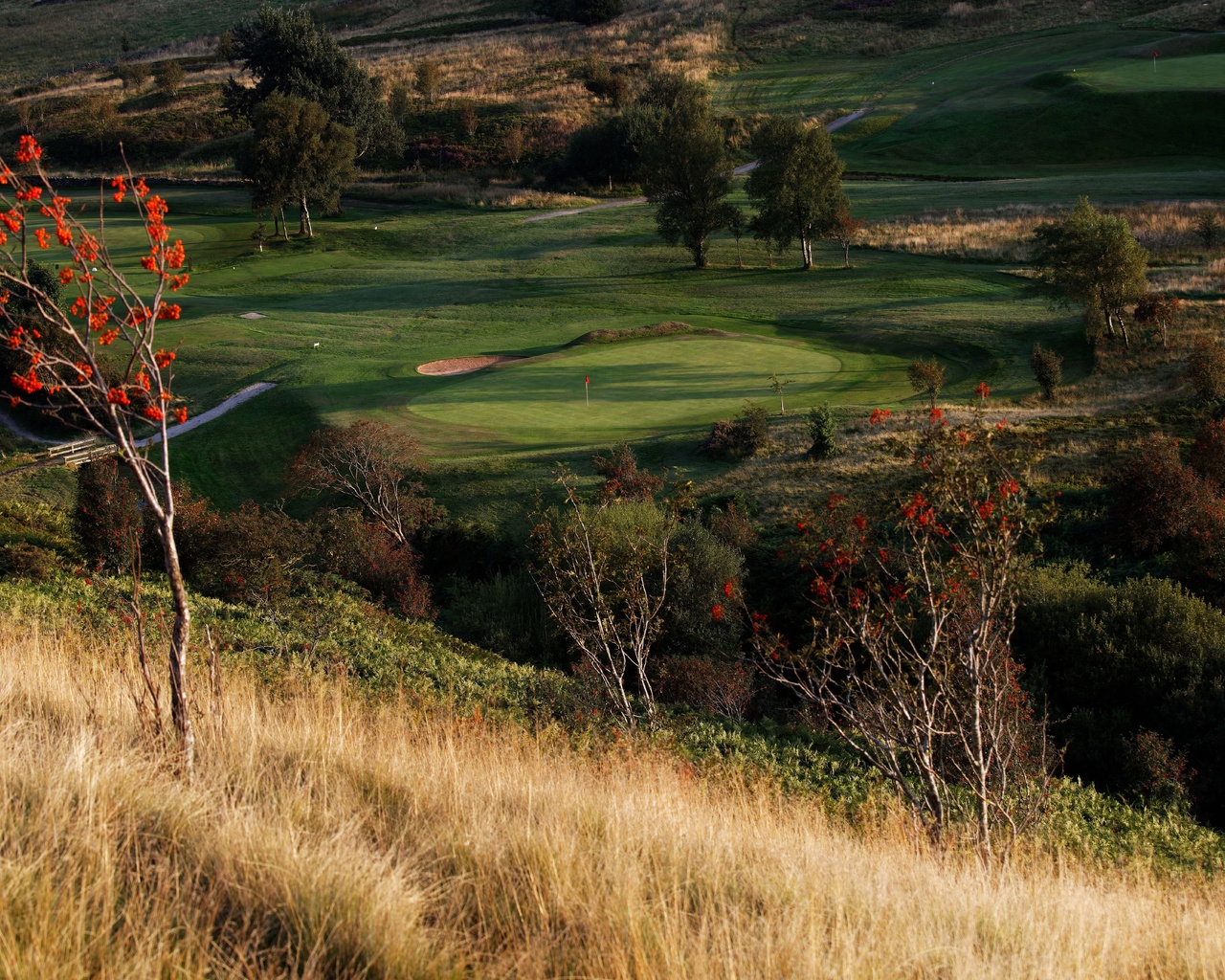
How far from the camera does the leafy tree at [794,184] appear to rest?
46.2 metres

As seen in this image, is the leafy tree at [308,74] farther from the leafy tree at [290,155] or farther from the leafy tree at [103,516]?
the leafy tree at [103,516]

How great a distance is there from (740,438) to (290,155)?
139 feet

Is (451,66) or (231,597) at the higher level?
(451,66)

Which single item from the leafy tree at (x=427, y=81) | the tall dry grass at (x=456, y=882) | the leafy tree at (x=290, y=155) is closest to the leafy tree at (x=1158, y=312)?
the tall dry grass at (x=456, y=882)

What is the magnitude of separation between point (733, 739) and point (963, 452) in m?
3.83

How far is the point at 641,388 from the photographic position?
30.7 meters

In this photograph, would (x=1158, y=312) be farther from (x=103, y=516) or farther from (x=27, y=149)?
(x=27, y=149)

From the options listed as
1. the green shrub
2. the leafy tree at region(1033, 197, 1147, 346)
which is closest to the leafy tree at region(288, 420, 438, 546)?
the green shrub

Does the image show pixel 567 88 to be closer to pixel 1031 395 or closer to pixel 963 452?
pixel 1031 395

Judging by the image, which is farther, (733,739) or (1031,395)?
(1031,395)

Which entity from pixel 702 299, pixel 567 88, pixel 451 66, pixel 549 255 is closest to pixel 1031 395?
pixel 702 299

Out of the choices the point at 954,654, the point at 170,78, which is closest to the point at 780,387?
the point at 954,654

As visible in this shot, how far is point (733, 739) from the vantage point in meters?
10.9

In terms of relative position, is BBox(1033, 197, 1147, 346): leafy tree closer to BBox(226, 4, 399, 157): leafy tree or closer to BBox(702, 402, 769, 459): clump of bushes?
BBox(702, 402, 769, 459): clump of bushes
